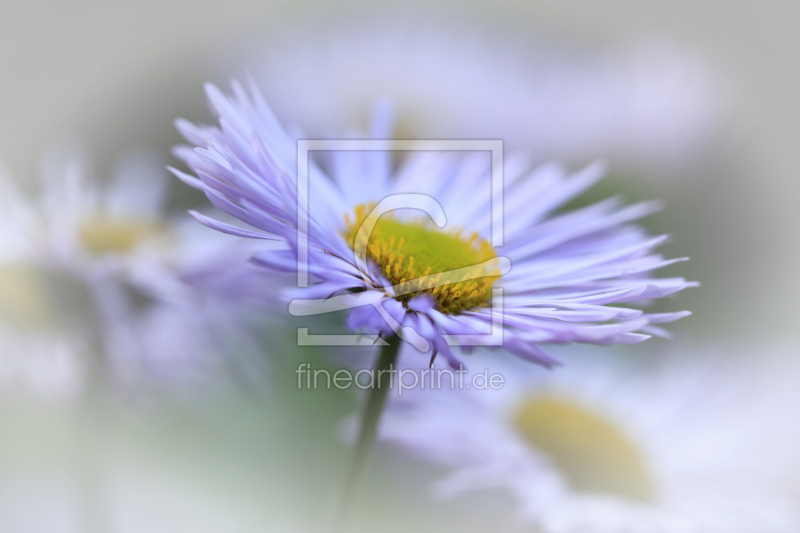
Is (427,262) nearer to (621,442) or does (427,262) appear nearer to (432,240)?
(432,240)

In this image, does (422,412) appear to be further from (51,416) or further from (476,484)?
(51,416)

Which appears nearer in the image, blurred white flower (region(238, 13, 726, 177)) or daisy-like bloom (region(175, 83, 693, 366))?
daisy-like bloom (region(175, 83, 693, 366))

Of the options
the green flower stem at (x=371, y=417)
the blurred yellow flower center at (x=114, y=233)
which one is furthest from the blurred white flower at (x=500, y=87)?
the green flower stem at (x=371, y=417)

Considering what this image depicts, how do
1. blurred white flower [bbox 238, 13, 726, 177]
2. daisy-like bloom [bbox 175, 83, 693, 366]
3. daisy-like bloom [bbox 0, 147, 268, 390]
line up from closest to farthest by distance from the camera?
daisy-like bloom [bbox 175, 83, 693, 366] < daisy-like bloom [bbox 0, 147, 268, 390] < blurred white flower [bbox 238, 13, 726, 177]

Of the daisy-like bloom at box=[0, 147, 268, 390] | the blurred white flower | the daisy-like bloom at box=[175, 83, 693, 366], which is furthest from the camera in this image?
the blurred white flower
